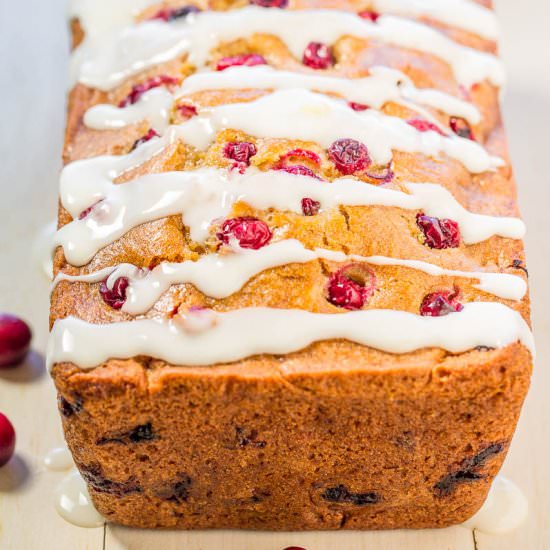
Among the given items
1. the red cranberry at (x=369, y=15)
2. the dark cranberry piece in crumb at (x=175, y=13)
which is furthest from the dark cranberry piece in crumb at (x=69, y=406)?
the red cranberry at (x=369, y=15)

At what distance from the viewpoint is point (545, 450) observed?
8.36ft

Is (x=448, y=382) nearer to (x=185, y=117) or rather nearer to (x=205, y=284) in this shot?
(x=205, y=284)

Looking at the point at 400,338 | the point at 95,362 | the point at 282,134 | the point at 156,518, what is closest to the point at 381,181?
the point at 282,134

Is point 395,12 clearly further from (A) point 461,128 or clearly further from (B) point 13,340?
(B) point 13,340

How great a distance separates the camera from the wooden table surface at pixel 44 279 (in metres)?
2.35

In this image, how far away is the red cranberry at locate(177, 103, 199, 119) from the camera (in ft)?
8.17

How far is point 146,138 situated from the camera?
251 cm

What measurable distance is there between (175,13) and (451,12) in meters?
0.84

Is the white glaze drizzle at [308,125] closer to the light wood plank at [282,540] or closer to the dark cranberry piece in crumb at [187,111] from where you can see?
the dark cranberry piece in crumb at [187,111]

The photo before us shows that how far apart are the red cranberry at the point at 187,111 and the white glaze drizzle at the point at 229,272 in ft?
1.65

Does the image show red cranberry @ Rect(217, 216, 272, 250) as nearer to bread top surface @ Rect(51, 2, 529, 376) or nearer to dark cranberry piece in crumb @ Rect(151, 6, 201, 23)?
bread top surface @ Rect(51, 2, 529, 376)

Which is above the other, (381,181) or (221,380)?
(381,181)

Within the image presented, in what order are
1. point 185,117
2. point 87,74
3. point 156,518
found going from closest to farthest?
point 156,518, point 185,117, point 87,74

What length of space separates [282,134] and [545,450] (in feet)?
3.47
